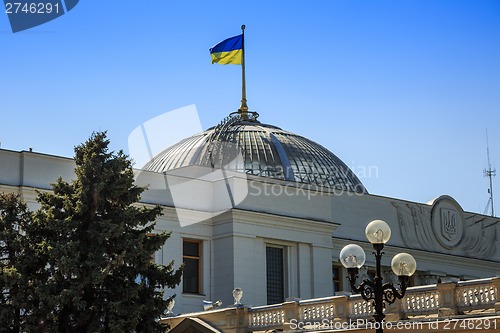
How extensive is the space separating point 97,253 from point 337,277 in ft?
56.1

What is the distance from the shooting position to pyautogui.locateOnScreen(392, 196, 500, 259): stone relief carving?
44281 mm

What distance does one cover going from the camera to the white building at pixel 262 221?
36.2 m

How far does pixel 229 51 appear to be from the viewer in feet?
147

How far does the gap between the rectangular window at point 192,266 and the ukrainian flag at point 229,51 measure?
10.9 metres

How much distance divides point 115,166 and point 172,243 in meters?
8.59

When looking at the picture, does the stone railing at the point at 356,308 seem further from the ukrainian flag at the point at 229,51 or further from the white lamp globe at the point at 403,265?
the ukrainian flag at the point at 229,51

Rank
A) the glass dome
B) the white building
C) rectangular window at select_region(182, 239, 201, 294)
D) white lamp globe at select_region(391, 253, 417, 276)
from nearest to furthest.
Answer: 1. white lamp globe at select_region(391, 253, 417, 276)
2. the white building
3. rectangular window at select_region(182, 239, 201, 294)
4. the glass dome

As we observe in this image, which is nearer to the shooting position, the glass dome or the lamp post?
the lamp post

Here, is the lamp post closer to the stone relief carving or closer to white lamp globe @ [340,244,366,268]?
white lamp globe @ [340,244,366,268]

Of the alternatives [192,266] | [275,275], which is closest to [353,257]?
[192,266]

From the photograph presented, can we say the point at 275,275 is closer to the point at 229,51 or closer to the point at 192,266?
the point at 192,266

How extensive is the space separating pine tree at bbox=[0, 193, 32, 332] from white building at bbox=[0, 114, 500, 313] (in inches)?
188

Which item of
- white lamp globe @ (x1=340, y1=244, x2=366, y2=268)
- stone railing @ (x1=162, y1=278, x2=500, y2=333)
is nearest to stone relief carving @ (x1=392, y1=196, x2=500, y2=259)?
stone railing @ (x1=162, y1=278, x2=500, y2=333)

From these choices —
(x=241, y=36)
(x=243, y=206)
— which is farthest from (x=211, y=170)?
(x=241, y=36)
